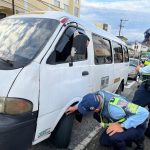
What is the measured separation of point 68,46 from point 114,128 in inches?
52.8

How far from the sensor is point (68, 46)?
14.5 feet

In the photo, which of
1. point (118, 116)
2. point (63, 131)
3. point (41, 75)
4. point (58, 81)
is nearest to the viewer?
point (41, 75)

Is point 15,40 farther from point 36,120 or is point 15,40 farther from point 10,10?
point 10,10

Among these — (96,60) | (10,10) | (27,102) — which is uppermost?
(10,10)

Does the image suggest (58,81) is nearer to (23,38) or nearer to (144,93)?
(23,38)

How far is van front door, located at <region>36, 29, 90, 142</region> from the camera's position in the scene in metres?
3.78

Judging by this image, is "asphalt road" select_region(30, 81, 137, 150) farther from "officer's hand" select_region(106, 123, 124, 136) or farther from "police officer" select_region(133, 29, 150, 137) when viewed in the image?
"police officer" select_region(133, 29, 150, 137)

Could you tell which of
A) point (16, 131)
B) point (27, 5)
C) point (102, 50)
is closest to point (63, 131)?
point (16, 131)

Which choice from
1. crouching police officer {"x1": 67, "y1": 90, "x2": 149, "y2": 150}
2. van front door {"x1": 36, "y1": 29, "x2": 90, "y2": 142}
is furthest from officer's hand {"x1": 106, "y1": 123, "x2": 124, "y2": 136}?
van front door {"x1": 36, "y1": 29, "x2": 90, "y2": 142}

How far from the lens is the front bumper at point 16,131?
3201 mm

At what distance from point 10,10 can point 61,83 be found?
23899 millimetres

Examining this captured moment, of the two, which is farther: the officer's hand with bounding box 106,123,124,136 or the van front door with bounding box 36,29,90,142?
the officer's hand with bounding box 106,123,124,136

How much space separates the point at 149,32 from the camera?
536 centimetres

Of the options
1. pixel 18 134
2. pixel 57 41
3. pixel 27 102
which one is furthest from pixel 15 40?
pixel 18 134
